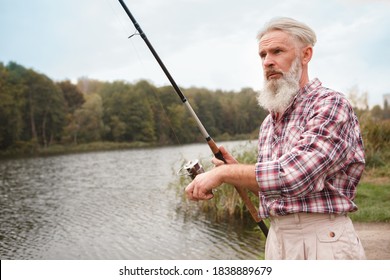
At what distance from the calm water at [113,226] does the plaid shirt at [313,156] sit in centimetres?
534

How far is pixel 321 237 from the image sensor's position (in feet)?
5.30

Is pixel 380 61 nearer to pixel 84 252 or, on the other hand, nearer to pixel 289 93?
pixel 289 93

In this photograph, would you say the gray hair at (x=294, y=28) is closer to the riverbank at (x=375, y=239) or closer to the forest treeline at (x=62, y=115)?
the riverbank at (x=375, y=239)

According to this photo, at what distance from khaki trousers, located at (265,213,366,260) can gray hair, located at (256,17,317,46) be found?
2.36ft

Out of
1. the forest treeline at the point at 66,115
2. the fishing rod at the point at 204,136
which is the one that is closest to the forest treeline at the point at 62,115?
the forest treeline at the point at 66,115

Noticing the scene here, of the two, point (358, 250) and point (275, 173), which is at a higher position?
point (275, 173)

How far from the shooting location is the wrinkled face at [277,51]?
64.6 inches

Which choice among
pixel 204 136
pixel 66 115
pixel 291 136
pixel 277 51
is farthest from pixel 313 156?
pixel 66 115

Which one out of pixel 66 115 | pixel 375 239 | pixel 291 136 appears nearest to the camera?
pixel 291 136

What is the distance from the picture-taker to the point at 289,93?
1632 mm

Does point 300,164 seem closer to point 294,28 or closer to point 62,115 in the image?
point 294,28

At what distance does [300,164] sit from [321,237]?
44cm
